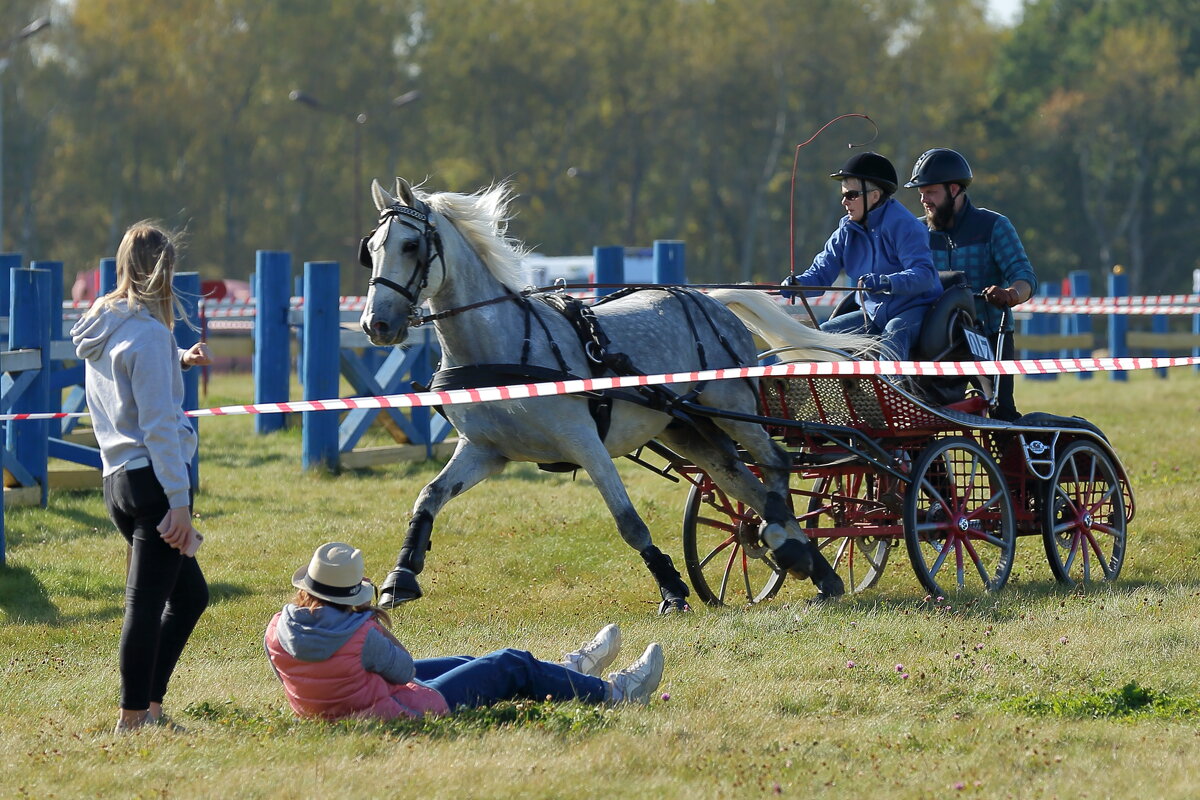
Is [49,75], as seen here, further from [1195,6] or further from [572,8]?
[1195,6]

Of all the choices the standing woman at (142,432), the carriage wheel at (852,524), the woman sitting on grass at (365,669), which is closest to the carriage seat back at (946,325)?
the carriage wheel at (852,524)

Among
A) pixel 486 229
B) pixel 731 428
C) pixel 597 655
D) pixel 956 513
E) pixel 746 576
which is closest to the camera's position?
pixel 597 655

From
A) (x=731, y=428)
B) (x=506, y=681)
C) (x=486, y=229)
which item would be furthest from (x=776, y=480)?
(x=506, y=681)

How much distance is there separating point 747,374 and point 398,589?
192 centimetres

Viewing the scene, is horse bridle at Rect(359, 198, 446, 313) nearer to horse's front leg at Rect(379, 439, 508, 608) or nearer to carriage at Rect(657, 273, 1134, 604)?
horse's front leg at Rect(379, 439, 508, 608)

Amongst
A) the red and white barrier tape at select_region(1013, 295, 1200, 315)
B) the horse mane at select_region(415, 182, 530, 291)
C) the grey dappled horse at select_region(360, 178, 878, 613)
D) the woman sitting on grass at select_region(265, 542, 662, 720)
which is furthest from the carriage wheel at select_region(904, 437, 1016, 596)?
the red and white barrier tape at select_region(1013, 295, 1200, 315)

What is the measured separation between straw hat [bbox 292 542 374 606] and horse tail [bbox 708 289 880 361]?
11.7ft

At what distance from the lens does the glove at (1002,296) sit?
8123 millimetres

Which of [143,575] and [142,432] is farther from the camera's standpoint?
[143,575]

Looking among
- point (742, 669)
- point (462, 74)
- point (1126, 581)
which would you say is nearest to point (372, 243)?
point (742, 669)

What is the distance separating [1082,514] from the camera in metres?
8.38

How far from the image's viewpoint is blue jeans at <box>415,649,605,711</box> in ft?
18.0

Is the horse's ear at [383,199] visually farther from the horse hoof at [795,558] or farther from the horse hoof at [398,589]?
the horse hoof at [795,558]

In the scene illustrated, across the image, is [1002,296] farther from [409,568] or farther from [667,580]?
[409,568]
